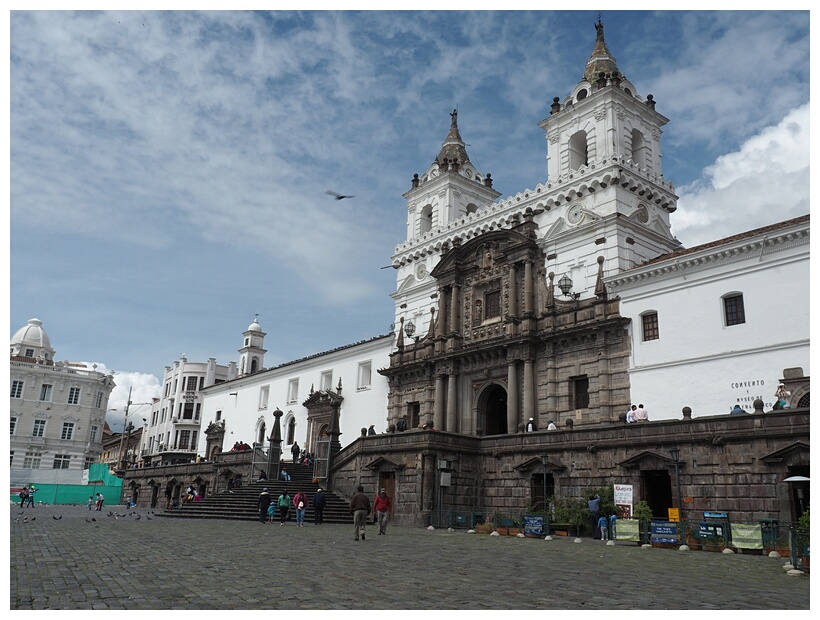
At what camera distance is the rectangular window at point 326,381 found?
49906 mm

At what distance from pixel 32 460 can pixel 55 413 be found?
5.25 metres

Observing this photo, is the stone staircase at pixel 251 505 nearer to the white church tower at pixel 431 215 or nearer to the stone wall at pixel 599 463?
the stone wall at pixel 599 463

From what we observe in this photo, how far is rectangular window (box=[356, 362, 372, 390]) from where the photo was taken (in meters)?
46.5

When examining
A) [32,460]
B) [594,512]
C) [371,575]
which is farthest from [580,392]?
[32,460]

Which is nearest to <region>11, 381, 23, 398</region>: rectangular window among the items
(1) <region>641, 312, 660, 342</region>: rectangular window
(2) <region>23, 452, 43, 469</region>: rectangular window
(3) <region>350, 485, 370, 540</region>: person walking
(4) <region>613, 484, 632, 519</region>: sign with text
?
(2) <region>23, 452, 43, 469</region>: rectangular window

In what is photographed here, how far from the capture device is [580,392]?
32062mm

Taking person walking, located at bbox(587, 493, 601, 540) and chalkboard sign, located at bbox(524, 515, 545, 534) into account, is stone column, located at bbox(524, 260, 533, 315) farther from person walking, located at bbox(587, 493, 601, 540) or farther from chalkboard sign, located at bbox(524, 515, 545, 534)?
chalkboard sign, located at bbox(524, 515, 545, 534)

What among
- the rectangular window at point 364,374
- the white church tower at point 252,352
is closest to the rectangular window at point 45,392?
the white church tower at point 252,352

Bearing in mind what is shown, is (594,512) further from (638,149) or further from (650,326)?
(638,149)

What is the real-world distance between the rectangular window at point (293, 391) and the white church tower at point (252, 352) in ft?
60.0

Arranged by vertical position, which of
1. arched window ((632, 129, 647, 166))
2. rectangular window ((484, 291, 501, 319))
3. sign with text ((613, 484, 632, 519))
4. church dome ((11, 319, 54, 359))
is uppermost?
arched window ((632, 129, 647, 166))

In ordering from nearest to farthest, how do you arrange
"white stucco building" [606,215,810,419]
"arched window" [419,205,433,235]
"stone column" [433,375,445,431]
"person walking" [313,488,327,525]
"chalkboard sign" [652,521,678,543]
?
"chalkboard sign" [652,521,678,543] → "white stucco building" [606,215,810,419] → "person walking" [313,488,327,525] → "stone column" [433,375,445,431] → "arched window" [419,205,433,235]

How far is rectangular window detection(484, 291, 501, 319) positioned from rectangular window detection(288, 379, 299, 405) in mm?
20796
